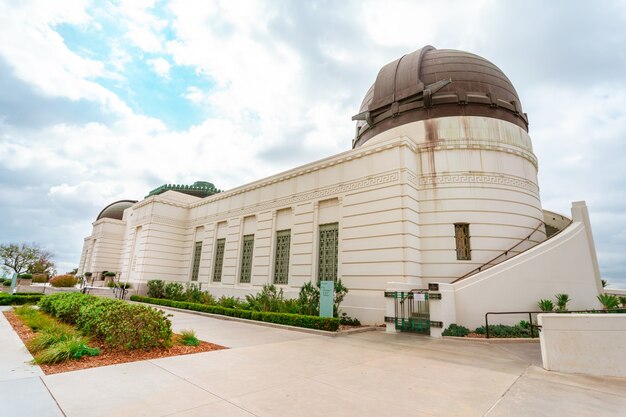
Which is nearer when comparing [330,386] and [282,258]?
[330,386]

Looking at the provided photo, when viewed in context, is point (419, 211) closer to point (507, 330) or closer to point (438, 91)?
point (507, 330)

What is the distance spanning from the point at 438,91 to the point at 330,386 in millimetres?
17733

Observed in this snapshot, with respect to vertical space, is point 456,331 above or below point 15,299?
below

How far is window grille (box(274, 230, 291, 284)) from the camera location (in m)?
19.5

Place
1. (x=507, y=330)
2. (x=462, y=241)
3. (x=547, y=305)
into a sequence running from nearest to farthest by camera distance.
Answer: (x=507, y=330) → (x=547, y=305) → (x=462, y=241)

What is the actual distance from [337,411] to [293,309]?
1052 cm

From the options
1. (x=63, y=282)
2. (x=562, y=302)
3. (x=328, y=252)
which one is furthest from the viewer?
(x=63, y=282)

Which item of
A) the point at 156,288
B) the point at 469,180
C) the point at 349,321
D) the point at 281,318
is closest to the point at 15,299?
the point at 156,288

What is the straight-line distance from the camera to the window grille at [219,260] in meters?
24.4

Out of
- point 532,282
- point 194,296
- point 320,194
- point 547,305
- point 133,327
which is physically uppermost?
point 320,194

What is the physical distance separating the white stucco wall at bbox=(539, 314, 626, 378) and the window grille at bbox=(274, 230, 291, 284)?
1385cm

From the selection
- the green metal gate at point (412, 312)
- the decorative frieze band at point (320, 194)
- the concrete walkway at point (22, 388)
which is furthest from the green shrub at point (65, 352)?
the decorative frieze band at point (320, 194)

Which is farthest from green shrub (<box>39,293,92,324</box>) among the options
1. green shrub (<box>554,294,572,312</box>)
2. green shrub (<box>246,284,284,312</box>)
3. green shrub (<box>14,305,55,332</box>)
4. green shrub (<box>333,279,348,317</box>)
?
green shrub (<box>554,294,572,312</box>)

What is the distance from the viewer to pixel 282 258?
19922mm
